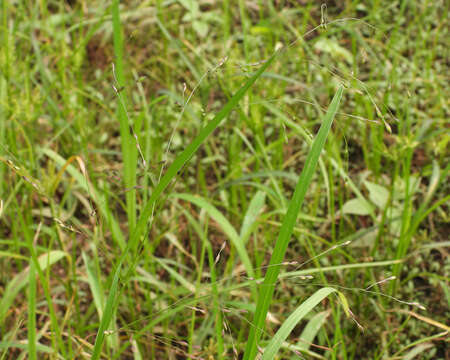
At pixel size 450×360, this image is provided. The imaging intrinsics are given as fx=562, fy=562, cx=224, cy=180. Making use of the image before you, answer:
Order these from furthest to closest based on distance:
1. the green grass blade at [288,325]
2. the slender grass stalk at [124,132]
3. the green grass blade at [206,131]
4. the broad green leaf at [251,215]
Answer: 1. the broad green leaf at [251,215]
2. the slender grass stalk at [124,132]
3. the green grass blade at [288,325]
4. the green grass blade at [206,131]

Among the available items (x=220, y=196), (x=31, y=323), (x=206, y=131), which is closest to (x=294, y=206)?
(x=206, y=131)

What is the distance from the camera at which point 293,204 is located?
0.81 metres

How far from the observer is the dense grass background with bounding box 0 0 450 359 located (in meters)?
1.22

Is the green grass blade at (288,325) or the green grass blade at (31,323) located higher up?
the green grass blade at (288,325)

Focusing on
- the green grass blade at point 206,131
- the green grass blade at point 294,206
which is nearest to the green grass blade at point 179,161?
the green grass blade at point 206,131

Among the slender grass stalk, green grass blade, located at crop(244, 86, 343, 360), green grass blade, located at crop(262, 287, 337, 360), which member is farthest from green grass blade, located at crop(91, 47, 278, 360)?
the slender grass stalk

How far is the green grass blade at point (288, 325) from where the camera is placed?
2.97 feet

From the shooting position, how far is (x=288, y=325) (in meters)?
0.92

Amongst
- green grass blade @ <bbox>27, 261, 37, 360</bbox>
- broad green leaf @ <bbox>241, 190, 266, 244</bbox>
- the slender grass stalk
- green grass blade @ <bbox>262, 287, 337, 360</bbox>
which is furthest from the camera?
broad green leaf @ <bbox>241, 190, 266, 244</bbox>

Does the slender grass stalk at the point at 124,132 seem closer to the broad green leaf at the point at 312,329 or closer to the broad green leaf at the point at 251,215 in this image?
the broad green leaf at the point at 251,215

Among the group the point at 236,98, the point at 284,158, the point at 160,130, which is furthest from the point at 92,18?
the point at 236,98

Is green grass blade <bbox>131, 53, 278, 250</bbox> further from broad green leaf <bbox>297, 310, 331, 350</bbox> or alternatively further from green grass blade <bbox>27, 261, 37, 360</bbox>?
broad green leaf <bbox>297, 310, 331, 350</bbox>

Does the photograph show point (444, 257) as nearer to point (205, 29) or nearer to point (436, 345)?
point (436, 345)

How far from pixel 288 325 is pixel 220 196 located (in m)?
0.93
